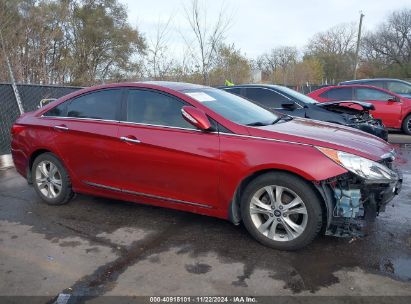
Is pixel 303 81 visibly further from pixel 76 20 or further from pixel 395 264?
pixel 395 264

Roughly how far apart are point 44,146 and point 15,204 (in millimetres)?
931

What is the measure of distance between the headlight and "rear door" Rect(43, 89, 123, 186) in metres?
2.25

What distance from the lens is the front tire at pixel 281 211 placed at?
11.6 ft

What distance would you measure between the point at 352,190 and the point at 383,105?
877 cm

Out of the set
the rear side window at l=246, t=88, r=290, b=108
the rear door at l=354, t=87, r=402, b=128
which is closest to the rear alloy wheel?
the rear door at l=354, t=87, r=402, b=128

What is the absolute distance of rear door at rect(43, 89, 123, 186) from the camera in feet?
14.8

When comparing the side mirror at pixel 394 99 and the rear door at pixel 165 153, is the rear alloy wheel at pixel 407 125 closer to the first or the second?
the side mirror at pixel 394 99

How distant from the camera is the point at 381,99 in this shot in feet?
37.4

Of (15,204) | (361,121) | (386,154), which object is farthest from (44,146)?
(361,121)

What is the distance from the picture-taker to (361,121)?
25.3ft

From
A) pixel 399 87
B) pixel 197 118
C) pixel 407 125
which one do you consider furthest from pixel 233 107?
pixel 399 87

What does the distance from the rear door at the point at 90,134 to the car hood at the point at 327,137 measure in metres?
1.63

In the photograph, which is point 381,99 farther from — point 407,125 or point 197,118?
point 197,118

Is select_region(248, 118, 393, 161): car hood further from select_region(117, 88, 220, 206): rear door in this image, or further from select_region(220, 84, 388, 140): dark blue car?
select_region(220, 84, 388, 140): dark blue car
